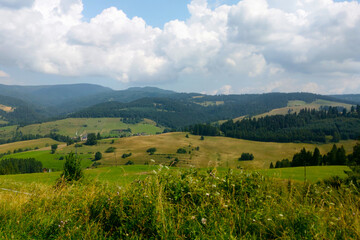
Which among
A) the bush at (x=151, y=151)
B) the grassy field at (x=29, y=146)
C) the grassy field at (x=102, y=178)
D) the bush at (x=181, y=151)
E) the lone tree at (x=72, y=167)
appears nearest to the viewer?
the grassy field at (x=102, y=178)

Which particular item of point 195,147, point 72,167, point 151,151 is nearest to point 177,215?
point 72,167

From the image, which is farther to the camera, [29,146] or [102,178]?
[29,146]

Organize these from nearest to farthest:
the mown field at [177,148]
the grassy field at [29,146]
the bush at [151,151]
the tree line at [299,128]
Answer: the mown field at [177,148] → the bush at [151,151] → the tree line at [299,128] → the grassy field at [29,146]

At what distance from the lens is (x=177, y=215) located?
14.2ft

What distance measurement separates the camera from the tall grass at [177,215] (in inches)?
154

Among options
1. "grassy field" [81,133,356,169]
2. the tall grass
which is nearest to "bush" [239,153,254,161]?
"grassy field" [81,133,356,169]

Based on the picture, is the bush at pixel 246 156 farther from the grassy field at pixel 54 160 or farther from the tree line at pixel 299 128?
the grassy field at pixel 54 160

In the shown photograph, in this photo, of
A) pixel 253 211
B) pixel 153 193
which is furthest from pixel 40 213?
pixel 253 211

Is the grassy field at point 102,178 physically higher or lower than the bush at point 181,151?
higher

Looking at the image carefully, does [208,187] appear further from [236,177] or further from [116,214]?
[116,214]

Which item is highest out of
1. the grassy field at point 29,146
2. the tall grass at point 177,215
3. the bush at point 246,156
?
the tall grass at point 177,215

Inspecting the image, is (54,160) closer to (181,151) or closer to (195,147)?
(181,151)

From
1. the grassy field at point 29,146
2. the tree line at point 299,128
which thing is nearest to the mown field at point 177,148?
the grassy field at point 29,146

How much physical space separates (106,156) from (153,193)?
12209 centimetres
